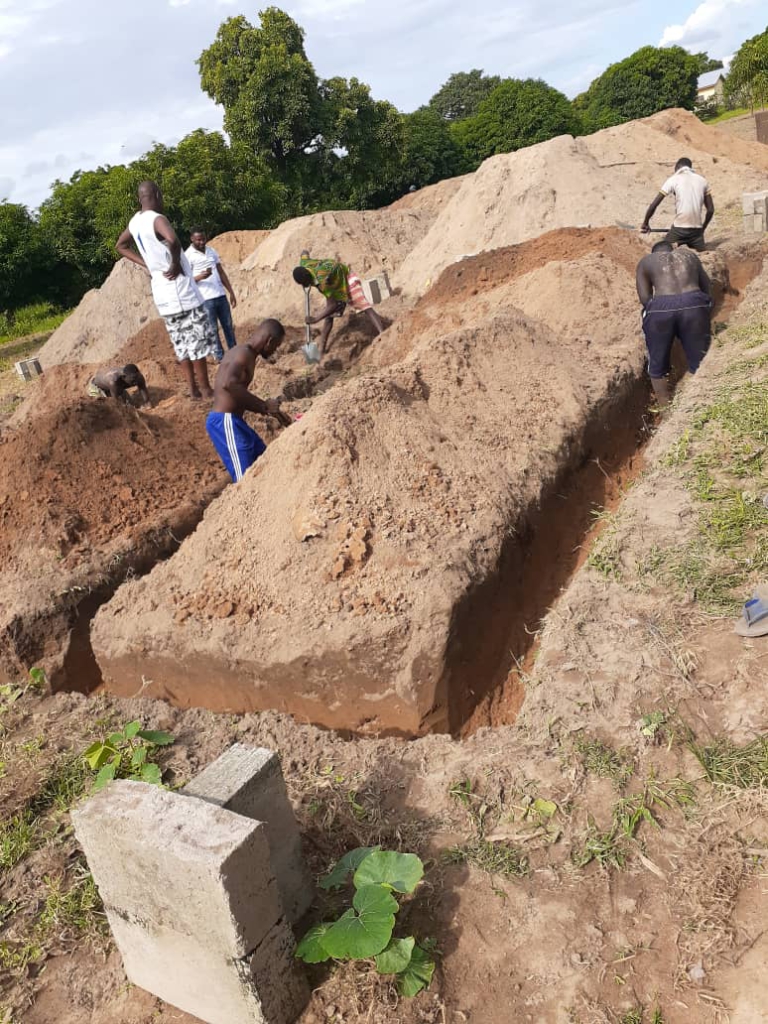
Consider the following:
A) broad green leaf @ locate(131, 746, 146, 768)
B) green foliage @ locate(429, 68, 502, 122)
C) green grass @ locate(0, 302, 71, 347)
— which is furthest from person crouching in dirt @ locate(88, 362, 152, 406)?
green foliage @ locate(429, 68, 502, 122)

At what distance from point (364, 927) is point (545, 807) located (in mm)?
820

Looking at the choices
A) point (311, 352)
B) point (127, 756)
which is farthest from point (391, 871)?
point (311, 352)

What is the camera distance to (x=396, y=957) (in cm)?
200

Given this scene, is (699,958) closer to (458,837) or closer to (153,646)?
(458,837)

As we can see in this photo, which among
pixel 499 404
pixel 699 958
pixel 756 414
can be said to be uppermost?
pixel 499 404

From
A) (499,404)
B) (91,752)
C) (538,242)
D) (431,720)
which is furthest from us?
(538,242)

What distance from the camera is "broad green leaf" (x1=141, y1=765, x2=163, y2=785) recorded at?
9.50ft

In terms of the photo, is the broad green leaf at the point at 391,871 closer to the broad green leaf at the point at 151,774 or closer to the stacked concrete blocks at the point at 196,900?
the stacked concrete blocks at the point at 196,900

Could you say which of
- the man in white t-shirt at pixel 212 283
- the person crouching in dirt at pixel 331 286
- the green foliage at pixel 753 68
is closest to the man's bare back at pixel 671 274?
the person crouching in dirt at pixel 331 286

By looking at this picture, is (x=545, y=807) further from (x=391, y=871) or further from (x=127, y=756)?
(x=127, y=756)

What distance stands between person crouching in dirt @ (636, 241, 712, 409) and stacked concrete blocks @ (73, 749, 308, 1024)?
17.7 ft

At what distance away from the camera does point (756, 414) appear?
4809 millimetres

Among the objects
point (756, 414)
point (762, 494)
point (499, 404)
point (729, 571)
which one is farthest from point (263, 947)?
point (756, 414)

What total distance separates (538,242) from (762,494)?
6670mm
